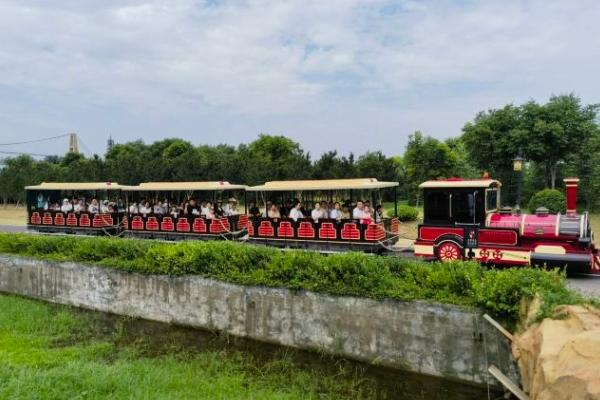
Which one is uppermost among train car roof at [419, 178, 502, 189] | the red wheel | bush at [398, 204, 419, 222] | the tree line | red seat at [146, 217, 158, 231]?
the tree line

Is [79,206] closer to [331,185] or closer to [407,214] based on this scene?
[331,185]

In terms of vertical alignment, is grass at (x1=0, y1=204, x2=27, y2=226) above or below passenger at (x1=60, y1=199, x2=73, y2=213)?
below

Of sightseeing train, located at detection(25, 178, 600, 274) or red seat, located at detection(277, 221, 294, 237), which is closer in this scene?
sightseeing train, located at detection(25, 178, 600, 274)

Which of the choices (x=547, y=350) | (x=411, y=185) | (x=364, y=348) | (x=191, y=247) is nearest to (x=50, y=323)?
(x=191, y=247)

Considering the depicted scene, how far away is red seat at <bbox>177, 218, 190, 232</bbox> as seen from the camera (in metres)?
18.9

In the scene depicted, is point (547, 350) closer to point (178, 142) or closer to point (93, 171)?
point (93, 171)

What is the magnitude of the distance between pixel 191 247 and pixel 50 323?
3.94 meters

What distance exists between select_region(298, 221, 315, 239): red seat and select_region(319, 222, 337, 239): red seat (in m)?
0.34

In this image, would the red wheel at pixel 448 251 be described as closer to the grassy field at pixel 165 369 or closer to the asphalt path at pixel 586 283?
the asphalt path at pixel 586 283

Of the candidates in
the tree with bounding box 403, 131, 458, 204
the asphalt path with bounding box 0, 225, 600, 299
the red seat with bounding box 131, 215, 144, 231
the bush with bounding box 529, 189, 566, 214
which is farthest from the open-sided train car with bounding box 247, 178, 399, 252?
the tree with bounding box 403, 131, 458, 204

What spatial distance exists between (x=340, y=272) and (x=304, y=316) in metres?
1.33

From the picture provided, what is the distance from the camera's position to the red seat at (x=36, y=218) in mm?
22844

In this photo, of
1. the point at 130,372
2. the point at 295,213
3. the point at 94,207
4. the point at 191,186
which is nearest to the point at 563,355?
the point at 130,372

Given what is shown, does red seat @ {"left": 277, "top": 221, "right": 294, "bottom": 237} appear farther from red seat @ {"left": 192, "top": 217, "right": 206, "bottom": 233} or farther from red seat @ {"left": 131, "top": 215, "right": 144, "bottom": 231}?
red seat @ {"left": 131, "top": 215, "right": 144, "bottom": 231}
